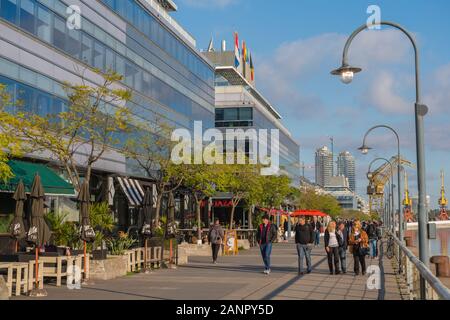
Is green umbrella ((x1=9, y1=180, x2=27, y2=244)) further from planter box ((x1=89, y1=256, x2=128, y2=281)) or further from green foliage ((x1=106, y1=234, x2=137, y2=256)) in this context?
green foliage ((x1=106, y1=234, x2=137, y2=256))

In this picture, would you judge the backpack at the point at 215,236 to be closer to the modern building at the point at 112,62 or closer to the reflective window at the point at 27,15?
the modern building at the point at 112,62

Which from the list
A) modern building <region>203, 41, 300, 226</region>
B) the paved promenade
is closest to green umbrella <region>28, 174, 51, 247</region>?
the paved promenade

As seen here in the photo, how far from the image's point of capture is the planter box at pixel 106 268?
17.4 m

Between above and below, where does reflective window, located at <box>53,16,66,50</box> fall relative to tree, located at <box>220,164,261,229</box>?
above

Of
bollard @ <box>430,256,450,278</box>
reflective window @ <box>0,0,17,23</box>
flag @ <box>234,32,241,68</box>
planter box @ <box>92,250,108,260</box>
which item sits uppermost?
flag @ <box>234,32,241,68</box>

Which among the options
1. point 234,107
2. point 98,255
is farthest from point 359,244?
point 234,107

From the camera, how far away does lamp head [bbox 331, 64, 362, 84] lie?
13438 mm

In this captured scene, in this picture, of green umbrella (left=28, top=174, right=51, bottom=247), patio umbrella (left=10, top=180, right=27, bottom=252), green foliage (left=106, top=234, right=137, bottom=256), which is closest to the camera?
green umbrella (left=28, top=174, right=51, bottom=247)

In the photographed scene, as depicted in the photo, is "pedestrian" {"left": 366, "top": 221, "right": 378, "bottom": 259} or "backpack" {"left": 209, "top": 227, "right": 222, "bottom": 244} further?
"pedestrian" {"left": 366, "top": 221, "right": 378, "bottom": 259}

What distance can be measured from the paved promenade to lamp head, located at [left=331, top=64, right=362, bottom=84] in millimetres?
4602

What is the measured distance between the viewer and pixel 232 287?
1584cm

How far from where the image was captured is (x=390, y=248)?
31438 mm
